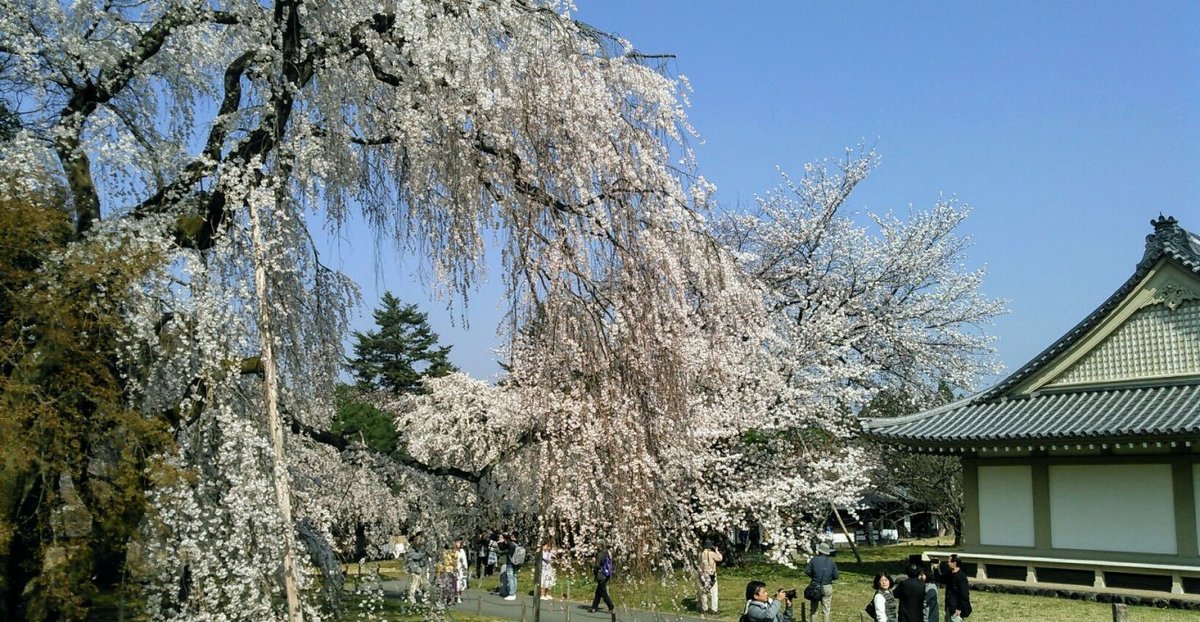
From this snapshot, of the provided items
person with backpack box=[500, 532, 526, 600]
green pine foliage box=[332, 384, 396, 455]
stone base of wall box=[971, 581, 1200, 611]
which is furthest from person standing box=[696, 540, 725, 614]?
green pine foliage box=[332, 384, 396, 455]

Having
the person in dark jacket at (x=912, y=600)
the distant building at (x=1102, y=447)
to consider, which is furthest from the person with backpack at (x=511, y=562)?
the person in dark jacket at (x=912, y=600)

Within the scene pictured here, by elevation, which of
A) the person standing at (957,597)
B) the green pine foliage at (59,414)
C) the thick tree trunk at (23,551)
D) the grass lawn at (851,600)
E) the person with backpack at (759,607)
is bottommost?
the grass lawn at (851,600)

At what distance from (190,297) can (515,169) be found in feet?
6.70

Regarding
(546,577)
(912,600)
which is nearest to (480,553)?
(546,577)

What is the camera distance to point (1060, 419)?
1689 cm

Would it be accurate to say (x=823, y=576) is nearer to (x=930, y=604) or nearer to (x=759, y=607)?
(x=930, y=604)

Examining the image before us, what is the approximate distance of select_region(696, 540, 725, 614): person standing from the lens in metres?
13.4

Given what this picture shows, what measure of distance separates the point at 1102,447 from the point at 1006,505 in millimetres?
2249

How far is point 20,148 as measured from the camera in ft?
18.7

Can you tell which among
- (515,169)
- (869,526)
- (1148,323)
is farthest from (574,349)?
(869,526)

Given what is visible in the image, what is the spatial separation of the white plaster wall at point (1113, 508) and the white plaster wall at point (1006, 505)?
465 mm

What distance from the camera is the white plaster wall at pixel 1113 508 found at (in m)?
15.8

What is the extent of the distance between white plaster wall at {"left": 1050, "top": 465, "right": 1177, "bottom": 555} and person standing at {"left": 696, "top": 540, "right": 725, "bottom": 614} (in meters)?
6.91

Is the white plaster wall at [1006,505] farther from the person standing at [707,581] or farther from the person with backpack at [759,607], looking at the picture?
the person with backpack at [759,607]
